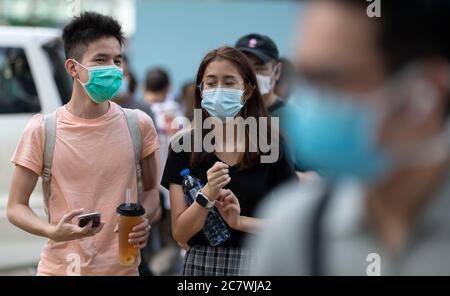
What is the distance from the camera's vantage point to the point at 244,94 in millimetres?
3197

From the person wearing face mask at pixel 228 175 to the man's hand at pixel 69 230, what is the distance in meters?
0.33

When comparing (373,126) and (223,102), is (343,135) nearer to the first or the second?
(373,126)

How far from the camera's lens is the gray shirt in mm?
1467

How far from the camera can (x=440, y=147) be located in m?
1.52

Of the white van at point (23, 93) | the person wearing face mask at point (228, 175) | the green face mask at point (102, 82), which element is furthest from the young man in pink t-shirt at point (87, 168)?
the white van at point (23, 93)

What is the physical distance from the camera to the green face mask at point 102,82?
10.2 ft

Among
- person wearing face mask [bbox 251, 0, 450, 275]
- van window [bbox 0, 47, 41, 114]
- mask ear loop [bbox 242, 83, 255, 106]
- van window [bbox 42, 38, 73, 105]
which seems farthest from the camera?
van window [bbox 42, 38, 73, 105]

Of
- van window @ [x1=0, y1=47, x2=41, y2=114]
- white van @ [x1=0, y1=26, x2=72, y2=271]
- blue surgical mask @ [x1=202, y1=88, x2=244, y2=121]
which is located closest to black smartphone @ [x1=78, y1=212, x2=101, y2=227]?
blue surgical mask @ [x1=202, y1=88, x2=244, y2=121]

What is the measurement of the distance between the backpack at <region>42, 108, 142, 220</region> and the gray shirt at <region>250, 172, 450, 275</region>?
5.33 ft

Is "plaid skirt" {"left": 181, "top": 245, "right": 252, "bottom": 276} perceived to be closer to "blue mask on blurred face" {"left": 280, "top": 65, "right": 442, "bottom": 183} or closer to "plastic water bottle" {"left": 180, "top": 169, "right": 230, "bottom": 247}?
"plastic water bottle" {"left": 180, "top": 169, "right": 230, "bottom": 247}

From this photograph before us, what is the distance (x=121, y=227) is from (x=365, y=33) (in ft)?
5.61

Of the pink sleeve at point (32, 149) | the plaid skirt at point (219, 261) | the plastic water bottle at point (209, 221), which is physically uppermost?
the pink sleeve at point (32, 149)

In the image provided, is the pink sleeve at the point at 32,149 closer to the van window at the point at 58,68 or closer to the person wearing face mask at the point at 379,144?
the person wearing face mask at the point at 379,144

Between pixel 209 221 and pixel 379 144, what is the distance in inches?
63.0
